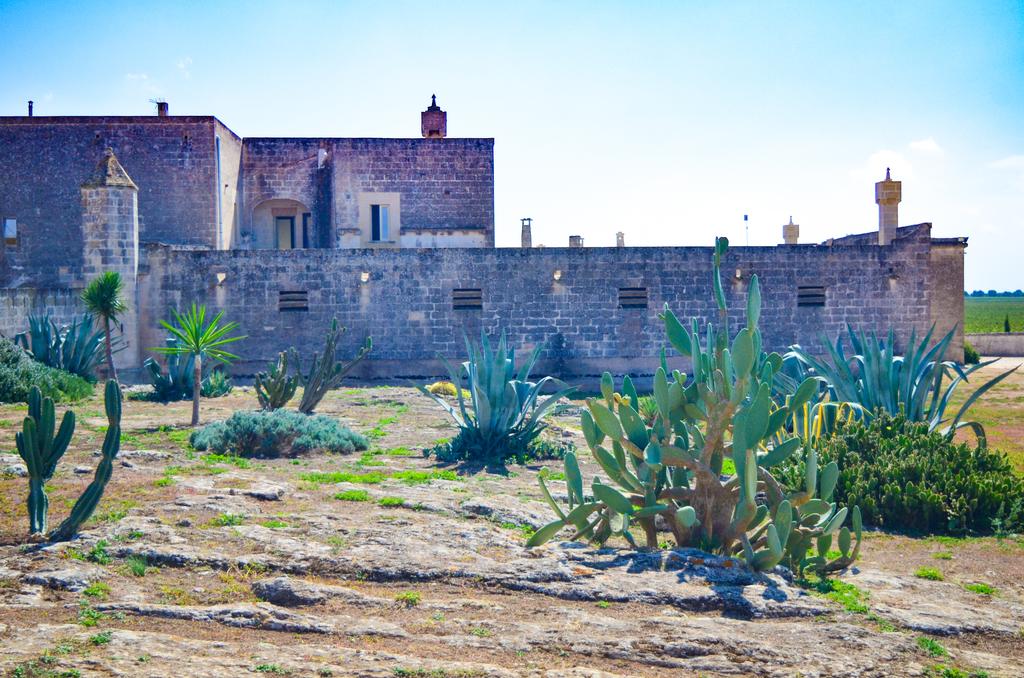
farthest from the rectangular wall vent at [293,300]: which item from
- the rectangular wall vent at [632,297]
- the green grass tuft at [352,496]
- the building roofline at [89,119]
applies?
the green grass tuft at [352,496]

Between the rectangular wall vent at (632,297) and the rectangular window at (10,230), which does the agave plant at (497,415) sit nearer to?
the rectangular wall vent at (632,297)

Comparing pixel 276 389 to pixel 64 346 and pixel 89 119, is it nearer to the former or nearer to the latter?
pixel 64 346

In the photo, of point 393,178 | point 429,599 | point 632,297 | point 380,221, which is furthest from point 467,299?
point 429,599

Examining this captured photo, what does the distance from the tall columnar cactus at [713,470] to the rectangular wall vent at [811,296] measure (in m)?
15.3

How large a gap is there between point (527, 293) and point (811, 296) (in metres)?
6.59

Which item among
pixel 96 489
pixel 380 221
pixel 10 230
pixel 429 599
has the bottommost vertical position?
pixel 429 599

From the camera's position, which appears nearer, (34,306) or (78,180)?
(34,306)

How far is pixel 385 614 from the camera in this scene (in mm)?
5797

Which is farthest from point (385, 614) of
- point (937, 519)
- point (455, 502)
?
point (937, 519)

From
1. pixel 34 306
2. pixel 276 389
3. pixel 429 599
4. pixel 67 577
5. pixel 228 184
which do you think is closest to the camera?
pixel 67 577

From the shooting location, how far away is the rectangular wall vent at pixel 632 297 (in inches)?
847

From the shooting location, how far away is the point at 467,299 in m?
21.3

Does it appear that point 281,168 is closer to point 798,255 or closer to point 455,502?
point 798,255

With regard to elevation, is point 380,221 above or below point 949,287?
above
